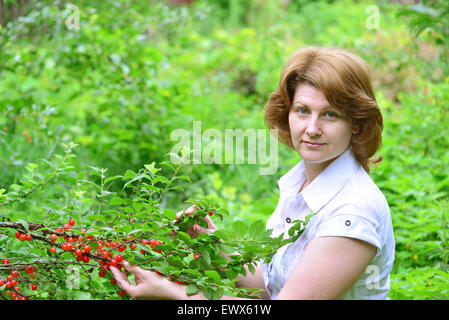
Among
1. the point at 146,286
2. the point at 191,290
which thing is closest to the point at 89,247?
the point at 146,286

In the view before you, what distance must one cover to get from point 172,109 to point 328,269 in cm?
326

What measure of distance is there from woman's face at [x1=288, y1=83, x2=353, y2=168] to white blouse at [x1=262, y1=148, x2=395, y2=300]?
0.24ft

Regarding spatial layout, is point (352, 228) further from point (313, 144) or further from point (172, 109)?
point (172, 109)

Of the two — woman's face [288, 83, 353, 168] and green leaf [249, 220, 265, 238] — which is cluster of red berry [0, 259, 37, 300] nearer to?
green leaf [249, 220, 265, 238]

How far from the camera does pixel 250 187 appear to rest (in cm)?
411

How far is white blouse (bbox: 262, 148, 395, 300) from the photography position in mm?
1510

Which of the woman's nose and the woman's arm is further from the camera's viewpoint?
the woman's nose

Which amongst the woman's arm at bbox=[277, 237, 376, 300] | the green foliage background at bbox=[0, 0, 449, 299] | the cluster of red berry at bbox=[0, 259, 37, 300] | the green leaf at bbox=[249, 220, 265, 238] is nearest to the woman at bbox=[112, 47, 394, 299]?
the woman's arm at bbox=[277, 237, 376, 300]

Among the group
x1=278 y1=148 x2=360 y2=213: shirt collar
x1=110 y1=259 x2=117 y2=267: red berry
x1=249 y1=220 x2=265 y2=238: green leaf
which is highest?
x1=278 y1=148 x2=360 y2=213: shirt collar

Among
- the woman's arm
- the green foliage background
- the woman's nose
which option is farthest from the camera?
the green foliage background

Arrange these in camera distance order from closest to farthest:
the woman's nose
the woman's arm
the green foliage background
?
the woman's arm, the woman's nose, the green foliage background

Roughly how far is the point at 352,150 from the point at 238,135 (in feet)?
9.66

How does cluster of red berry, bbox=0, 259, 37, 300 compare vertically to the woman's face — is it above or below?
below

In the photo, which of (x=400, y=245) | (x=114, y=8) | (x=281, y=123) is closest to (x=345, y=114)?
(x=281, y=123)
